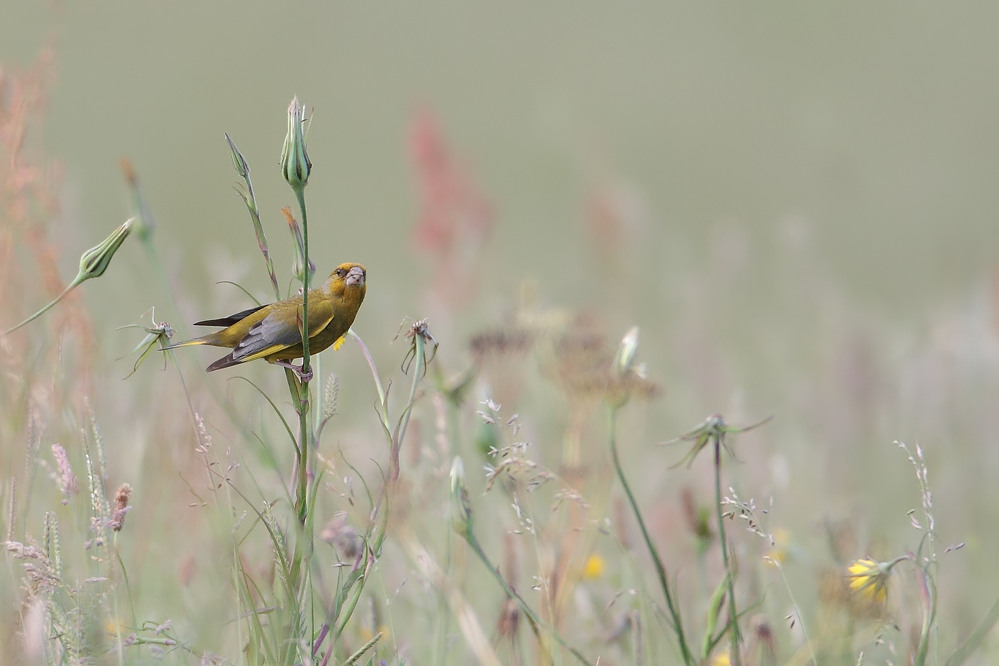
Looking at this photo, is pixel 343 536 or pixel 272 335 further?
pixel 272 335

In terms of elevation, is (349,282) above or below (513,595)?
above

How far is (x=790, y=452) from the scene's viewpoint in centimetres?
412

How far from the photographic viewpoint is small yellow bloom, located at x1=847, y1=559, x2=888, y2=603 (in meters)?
1.42

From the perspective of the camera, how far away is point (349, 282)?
1.54 m

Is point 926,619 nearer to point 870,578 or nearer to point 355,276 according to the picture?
point 870,578

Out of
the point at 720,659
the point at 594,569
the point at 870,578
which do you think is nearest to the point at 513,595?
the point at 870,578

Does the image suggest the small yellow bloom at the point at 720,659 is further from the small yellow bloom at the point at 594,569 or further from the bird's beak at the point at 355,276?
the bird's beak at the point at 355,276

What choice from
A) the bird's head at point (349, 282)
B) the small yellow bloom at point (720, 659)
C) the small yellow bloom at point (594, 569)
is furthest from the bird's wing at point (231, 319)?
the small yellow bloom at point (594, 569)

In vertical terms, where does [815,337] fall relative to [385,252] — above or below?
below

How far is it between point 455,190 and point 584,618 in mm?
3048

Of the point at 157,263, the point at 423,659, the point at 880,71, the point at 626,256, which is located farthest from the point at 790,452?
the point at 880,71

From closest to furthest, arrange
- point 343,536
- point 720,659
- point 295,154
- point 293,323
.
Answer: point 295,154 < point 343,536 < point 293,323 < point 720,659

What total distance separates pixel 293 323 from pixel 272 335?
36 mm

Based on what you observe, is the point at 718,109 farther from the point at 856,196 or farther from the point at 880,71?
the point at 856,196
